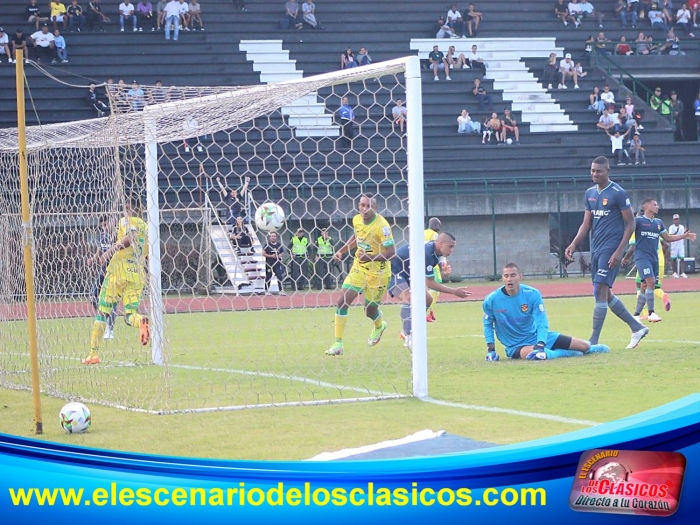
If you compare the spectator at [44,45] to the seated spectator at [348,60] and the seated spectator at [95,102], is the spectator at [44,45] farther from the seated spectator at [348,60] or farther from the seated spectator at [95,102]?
the seated spectator at [348,60]

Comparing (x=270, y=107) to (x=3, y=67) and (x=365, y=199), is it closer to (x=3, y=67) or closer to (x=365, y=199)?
(x=365, y=199)

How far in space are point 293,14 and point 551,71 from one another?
9.52 m

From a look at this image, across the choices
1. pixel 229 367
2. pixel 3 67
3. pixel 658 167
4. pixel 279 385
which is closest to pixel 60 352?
pixel 229 367

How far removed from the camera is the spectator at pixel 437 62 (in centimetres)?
3559

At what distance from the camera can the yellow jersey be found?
37.0 ft

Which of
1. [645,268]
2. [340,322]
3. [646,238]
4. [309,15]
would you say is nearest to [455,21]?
[309,15]

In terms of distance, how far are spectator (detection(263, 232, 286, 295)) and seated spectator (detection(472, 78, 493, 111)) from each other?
53.4ft

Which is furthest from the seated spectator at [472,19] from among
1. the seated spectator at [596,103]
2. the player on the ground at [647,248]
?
the player on the ground at [647,248]

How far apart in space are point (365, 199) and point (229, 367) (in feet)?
7.58

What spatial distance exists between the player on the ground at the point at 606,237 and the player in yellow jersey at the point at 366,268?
6.93 ft

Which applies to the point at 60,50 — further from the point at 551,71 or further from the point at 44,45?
the point at 551,71

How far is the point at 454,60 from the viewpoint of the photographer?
120ft

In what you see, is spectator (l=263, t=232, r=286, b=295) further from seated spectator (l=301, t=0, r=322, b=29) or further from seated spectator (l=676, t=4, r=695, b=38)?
seated spectator (l=676, t=4, r=695, b=38)

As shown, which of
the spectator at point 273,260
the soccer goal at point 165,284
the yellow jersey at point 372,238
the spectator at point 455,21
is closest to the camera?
the soccer goal at point 165,284
